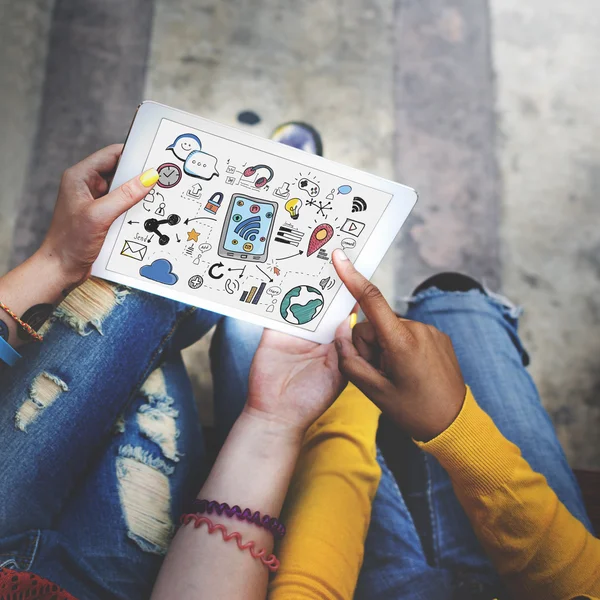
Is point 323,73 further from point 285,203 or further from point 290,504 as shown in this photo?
point 290,504

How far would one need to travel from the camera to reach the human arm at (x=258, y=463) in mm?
560

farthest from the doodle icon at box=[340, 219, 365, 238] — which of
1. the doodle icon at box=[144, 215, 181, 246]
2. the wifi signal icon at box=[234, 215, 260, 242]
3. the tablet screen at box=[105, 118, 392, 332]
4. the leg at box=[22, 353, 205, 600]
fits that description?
the leg at box=[22, 353, 205, 600]

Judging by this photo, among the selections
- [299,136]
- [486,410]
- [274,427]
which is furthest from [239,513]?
[299,136]

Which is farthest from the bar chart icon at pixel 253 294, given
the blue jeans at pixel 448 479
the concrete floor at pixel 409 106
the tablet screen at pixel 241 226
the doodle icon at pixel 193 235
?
the concrete floor at pixel 409 106

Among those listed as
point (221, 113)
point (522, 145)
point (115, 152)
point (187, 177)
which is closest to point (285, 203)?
point (187, 177)

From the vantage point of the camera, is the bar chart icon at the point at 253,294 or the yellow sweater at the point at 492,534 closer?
the yellow sweater at the point at 492,534

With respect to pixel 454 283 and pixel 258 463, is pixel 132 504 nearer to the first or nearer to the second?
pixel 258 463

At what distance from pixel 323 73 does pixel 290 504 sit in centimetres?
105

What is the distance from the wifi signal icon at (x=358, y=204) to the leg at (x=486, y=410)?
32 centimetres

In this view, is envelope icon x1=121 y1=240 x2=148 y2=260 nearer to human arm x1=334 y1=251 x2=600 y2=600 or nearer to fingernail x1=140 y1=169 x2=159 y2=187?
fingernail x1=140 y1=169 x2=159 y2=187

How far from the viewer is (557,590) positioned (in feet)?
1.97

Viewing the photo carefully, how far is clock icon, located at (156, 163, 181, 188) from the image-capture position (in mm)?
665

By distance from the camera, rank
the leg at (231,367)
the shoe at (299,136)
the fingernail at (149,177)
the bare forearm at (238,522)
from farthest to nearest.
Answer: the shoe at (299,136) → the leg at (231,367) → the fingernail at (149,177) → the bare forearm at (238,522)

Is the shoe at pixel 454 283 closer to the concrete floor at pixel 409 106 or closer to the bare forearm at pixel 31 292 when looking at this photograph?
the concrete floor at pixel 409 106
